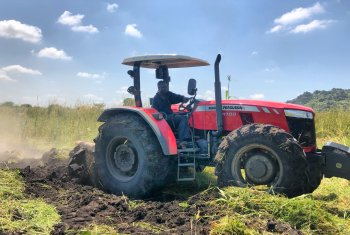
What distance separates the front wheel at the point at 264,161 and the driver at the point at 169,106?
1.16 metres

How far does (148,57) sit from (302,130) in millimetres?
2572

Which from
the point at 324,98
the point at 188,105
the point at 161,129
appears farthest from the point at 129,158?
the point at 324,98

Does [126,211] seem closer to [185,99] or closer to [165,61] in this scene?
[185,99]

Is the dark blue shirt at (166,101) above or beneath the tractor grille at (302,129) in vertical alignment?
above

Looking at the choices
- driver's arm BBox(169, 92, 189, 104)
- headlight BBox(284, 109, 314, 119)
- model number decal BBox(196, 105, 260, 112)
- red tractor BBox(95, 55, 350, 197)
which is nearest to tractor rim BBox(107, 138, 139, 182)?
red tractor BBox(95, 55, 350, 197)

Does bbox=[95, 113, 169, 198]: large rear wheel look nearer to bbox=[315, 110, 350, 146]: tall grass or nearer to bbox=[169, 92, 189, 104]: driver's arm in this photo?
bbox=[169, 92, 189, 104]: driver's arm

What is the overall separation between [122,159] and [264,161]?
235cm

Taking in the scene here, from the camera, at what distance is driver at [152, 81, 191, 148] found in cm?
638

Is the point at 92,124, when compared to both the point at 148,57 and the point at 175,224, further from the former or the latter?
the point at 175,224

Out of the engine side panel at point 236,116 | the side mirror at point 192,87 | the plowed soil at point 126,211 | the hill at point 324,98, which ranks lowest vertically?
the plowed soil at point 126,211

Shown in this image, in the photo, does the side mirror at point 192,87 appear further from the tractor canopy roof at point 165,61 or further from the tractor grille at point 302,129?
the tractor grille at point 302,129

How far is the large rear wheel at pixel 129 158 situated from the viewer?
5.80 meters

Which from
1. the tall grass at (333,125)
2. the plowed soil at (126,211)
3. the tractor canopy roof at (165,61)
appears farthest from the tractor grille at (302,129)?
the tall grass at (333,125)

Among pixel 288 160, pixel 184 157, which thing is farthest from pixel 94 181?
pixel 288 160
